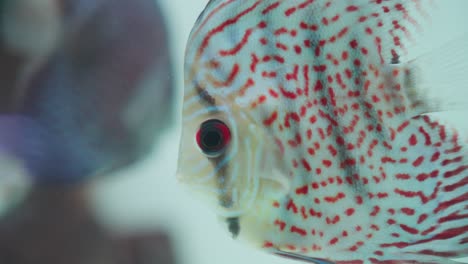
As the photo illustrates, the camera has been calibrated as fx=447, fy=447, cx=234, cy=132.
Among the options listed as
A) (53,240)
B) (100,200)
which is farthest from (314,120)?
(53,240)

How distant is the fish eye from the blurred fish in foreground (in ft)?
2.02

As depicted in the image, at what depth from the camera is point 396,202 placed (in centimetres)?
61

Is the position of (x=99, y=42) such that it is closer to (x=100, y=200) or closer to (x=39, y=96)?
(x=39, y=96)

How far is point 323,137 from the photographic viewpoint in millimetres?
604

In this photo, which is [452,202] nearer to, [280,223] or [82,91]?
[280,223]

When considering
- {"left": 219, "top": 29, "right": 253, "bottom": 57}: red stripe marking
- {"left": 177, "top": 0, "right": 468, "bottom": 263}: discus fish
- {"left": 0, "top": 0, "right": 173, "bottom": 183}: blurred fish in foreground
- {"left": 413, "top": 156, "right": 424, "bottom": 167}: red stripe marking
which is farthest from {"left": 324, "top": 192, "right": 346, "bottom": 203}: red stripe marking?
{"left": 0, "top": 0, "right": 173, "bottom": 183}: blurred fish in foreground

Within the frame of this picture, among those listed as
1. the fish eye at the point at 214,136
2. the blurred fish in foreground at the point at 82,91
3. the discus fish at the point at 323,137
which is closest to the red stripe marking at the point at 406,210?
the discus fish at the point at 323,137

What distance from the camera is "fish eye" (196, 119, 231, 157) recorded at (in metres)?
0.61

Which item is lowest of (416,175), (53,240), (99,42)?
(53,240)

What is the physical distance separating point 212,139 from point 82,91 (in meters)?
0.75

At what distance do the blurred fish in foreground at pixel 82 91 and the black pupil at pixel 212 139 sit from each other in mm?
616

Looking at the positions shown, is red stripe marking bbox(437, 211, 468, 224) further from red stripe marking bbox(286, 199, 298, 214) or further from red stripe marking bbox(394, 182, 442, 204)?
red stripe marking bbox(286, 199, 298, 214)

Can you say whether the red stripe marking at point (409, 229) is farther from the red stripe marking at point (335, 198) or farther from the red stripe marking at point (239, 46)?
the red stripe marking at point (239, 46)

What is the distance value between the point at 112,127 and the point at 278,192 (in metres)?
0.77
